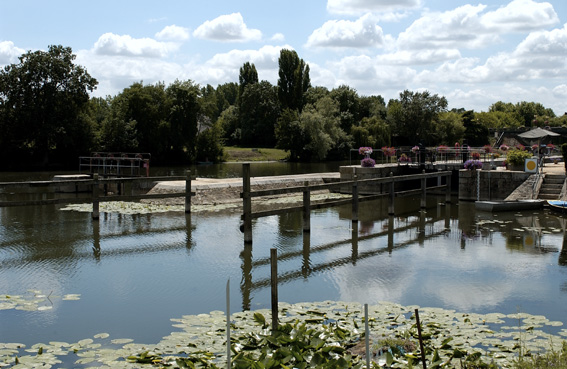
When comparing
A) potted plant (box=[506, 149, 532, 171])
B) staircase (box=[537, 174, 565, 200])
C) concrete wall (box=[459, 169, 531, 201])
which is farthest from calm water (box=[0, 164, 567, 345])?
potted plant (box=[506, 149, 532, 171])

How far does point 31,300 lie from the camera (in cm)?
1035

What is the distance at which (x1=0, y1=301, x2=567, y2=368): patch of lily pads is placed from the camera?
7.20 meters

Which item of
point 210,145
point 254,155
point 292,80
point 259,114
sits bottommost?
point 254,155

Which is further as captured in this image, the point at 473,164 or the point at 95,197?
the point at 473,164

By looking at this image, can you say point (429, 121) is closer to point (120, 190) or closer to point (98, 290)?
point (120, 190)

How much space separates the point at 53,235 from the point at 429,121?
219 ft

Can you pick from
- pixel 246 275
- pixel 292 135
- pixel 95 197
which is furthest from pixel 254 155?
pixel 246 275

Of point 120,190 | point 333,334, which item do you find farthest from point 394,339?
point 120,190

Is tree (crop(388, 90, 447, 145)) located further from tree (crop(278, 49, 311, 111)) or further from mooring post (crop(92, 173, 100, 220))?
mooring post (crop(92, 173, 100, 220))

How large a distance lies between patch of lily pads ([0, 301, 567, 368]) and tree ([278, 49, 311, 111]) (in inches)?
2605

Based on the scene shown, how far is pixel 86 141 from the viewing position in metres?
53.1

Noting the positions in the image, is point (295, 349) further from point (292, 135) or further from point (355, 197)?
point (292, 135)

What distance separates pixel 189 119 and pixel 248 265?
5010 centimetres

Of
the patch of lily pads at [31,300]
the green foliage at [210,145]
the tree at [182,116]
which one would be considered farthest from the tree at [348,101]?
the patch of lily pads at [31,300]
